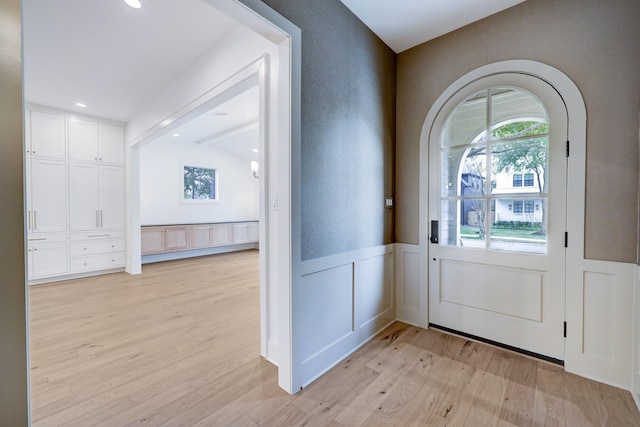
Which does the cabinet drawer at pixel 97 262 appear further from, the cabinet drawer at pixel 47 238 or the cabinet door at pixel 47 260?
the cabinet drawer at pixel 47 238

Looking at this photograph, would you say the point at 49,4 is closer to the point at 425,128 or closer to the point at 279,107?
the point at 279,107

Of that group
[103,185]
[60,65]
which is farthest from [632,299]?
[103,185]

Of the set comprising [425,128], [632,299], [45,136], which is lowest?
[632,299]

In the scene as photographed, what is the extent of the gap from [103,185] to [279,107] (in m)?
4.52

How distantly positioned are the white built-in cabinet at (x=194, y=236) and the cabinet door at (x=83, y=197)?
952 millimetres

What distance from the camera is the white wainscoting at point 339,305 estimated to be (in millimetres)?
1835

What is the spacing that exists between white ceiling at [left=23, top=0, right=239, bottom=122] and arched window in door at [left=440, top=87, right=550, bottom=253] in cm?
218

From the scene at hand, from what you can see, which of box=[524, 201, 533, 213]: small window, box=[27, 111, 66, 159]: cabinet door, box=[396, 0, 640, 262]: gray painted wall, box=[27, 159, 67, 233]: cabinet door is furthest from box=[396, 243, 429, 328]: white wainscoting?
box=[27, 111, 66, 159]: cabinet door

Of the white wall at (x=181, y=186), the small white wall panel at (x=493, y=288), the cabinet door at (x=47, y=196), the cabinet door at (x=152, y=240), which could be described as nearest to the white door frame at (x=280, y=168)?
the small white wall panel at (x=493, y=288)

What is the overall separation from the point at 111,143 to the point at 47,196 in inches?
49.0

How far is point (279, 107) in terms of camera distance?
1764 millimetres

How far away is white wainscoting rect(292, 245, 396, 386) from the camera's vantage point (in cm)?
183

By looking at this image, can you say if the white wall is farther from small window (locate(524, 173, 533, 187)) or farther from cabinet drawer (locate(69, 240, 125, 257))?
small window (locate(524, 173, 533, 187))

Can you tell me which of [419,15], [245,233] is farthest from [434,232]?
[245,233]
